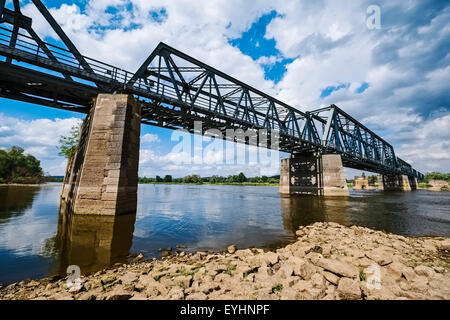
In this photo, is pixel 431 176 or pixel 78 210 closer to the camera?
pixel 78 210

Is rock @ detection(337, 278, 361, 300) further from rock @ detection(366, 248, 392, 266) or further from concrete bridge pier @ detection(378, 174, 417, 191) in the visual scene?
concrete bridge pier @ detection(378, 174, 417, 191)

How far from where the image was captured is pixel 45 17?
12.6m

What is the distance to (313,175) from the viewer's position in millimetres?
34344

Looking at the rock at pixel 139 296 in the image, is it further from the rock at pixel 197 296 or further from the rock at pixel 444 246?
the rock at pixel 444 246

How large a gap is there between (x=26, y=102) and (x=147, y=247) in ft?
53.3

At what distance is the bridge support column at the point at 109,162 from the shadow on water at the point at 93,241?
2.55ft

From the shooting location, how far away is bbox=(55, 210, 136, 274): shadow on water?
16.9 ft

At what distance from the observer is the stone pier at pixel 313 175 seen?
31656 mm

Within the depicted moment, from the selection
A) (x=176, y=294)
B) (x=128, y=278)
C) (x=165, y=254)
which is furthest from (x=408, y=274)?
(x=165, y=254)
